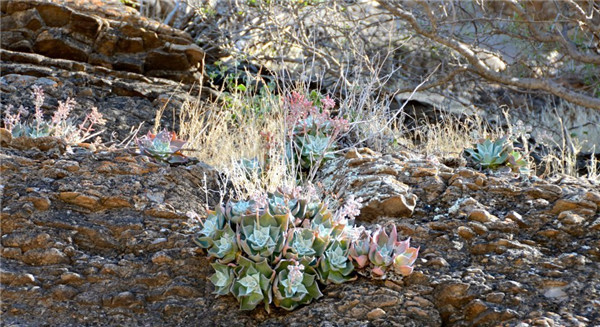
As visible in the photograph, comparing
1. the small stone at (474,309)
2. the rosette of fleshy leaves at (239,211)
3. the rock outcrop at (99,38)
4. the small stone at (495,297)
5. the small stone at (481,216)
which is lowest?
the rock outcrop at (99,38)

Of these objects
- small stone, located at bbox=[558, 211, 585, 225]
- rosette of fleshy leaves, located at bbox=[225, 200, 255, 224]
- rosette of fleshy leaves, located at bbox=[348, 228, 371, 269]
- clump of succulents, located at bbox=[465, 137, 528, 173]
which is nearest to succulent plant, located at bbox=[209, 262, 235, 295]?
rosette of fleshy leaves, located at bbox=[225, 200, 255, 224]

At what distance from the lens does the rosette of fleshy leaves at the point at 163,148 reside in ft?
13.5

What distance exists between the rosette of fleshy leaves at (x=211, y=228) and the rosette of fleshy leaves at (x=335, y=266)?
51 cm

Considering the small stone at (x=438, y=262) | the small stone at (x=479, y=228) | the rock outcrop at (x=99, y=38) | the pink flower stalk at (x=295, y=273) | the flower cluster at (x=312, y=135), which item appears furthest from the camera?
the rock outcrop at (x=99, y=38)

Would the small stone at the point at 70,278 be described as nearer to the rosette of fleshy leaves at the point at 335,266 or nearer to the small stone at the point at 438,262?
the rosette of fleshy leaves at the point at 335,266

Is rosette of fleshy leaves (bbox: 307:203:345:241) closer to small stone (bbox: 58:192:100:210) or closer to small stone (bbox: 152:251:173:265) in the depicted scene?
small stone (bbox: 152:251:173:265)

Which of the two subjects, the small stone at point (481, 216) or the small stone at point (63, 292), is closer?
the small stone at point (63, 292)

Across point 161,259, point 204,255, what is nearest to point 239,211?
point 204,255

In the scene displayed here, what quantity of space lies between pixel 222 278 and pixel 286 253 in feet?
1.02

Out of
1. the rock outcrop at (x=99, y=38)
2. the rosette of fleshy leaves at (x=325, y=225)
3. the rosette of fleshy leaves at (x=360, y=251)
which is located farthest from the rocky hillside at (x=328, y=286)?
the rock outcrop at (x=99, y=38)

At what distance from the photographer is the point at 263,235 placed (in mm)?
3004

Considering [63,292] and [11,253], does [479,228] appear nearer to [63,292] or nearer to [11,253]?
[63,292]

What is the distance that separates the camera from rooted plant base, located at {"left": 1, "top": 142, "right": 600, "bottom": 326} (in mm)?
2883

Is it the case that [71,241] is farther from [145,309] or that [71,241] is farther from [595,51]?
[595,51]
